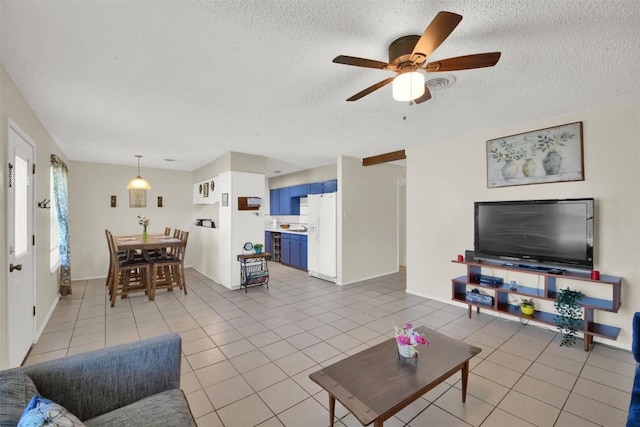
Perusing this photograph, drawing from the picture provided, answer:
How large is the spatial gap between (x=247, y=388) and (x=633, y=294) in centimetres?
358

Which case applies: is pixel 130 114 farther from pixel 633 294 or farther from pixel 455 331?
pixel 633 294

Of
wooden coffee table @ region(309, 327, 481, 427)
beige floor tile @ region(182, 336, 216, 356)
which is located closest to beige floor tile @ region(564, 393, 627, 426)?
wooden coffee table @ region(309, 327, 481, 427)

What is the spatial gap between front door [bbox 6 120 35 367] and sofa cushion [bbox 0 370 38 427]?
1489 millimetres

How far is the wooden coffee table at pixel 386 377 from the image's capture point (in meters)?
1.42

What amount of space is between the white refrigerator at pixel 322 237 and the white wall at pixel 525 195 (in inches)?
55.4

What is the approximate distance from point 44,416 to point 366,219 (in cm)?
498

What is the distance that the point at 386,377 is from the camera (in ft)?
5.44

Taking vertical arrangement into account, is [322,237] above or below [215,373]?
above

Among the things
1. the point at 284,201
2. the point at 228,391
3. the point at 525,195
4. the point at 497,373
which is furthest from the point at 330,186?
the point at 228,391

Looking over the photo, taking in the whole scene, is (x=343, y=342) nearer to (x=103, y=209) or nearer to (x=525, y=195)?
(x=525, y=195)

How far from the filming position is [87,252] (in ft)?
18.4

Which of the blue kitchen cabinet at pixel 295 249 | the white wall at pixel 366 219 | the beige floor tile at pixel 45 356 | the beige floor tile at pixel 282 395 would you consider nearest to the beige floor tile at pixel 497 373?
the beige floor tile at pixel 282 395

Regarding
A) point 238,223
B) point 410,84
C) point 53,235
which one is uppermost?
point 410,84

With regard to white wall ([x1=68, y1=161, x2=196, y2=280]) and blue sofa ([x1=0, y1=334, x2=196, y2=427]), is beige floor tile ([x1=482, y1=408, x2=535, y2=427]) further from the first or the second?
white wall ([x1=68, y1=161, x2=196, y2=280])
